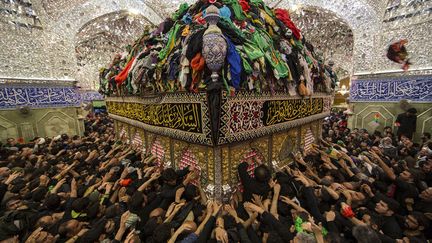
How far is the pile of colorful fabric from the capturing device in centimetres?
169

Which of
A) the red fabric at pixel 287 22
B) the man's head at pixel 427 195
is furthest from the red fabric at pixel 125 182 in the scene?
the red fabric at pixel 287 22

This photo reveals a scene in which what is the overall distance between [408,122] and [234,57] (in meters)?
5.67

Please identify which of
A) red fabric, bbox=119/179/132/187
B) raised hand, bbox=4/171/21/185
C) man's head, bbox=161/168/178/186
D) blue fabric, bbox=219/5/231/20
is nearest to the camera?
man's head, bbox=161/168/178/186

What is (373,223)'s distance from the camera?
171cm

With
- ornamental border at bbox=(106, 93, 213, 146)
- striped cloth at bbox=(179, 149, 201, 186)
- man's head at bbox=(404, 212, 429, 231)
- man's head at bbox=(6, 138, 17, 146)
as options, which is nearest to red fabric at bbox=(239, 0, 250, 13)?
ornamental border at bbox=(106, 93, 213, 146)

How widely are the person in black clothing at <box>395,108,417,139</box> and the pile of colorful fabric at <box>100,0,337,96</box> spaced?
9.70ft

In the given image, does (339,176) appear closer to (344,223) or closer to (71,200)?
(344,223)

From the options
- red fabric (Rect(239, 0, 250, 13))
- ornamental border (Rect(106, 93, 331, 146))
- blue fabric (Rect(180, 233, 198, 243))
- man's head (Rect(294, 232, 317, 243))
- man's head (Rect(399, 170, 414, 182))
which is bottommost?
blue fabric (Rect(180, 233, 198, 243))

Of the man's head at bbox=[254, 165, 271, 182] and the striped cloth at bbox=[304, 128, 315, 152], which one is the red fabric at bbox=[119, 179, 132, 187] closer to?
the man's head at bbox=[254, 165, 271, 182]

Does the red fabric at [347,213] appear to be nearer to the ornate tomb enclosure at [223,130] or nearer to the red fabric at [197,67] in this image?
the ornate tomb enclosure at [223,130]

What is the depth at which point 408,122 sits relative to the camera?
14.8ft

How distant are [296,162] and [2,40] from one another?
312 inches

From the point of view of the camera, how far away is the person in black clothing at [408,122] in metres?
4.46

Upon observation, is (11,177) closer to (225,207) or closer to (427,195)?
(225,207)
